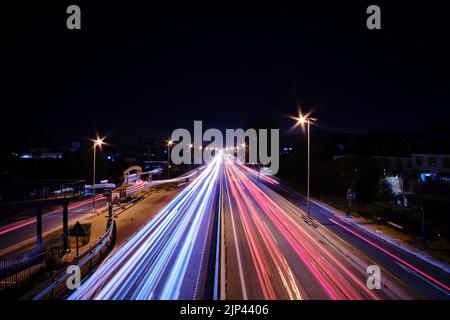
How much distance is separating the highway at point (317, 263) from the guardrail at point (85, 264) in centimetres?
596

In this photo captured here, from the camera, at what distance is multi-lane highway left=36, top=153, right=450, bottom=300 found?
9867 millimetres

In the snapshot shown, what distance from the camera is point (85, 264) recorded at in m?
12.3

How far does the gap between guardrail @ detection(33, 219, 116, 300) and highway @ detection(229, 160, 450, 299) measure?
5957 mm

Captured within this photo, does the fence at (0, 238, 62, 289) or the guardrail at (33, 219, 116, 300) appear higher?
the guardrail at (33, 219, 116, 300)

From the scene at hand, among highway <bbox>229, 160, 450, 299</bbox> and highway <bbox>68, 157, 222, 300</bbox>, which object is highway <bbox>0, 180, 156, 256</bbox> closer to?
highway <bbox>68, 157, 222, 300</bbox>

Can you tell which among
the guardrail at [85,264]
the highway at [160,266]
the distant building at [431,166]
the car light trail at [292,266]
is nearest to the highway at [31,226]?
the guardrail at [85,264]

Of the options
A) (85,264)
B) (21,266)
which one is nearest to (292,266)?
(85,264)

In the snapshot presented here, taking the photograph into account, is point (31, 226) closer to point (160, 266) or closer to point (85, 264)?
point (85, 264)

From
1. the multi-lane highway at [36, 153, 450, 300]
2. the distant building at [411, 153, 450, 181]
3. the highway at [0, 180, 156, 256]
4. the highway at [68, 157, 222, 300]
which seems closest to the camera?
the highway at [68, 157, 222, 300]

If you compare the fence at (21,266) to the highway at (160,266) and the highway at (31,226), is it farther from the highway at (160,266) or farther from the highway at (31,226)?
the highway at (160,266)

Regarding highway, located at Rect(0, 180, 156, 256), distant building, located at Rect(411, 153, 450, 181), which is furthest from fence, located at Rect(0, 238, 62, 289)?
distant building, located at Rect(411, 153, 450, 181)
